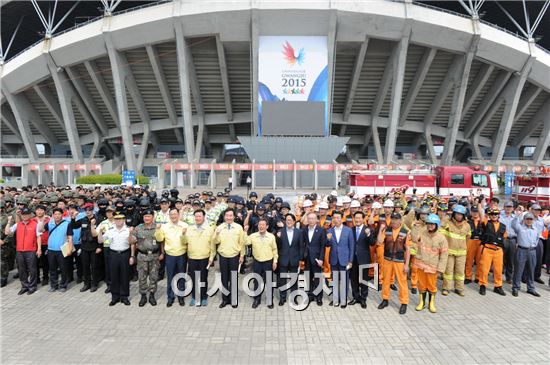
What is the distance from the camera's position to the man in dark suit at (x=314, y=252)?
6.67 meters

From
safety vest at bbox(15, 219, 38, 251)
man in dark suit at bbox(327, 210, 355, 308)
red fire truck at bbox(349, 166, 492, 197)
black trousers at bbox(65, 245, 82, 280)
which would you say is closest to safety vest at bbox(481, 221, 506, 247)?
man in dark suit at bbox(327, 210, 355, 308)

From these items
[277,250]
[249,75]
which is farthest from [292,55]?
[277,250]

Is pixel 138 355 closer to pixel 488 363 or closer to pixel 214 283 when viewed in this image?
pixel 214 283

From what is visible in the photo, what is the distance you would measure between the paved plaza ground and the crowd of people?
1.25 feet

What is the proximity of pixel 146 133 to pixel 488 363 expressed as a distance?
129ft

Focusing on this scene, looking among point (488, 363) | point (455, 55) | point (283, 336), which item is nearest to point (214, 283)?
point (283, 336)

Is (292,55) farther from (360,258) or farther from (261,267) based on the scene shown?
(261,267)

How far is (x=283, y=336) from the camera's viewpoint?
5375 millimetres

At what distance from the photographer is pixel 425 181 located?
22.0m

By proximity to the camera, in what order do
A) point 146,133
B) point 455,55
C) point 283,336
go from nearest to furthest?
1. point 283,336
2. point 455,55
3. point 146,133

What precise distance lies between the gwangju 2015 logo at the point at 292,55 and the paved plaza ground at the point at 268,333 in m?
27.4

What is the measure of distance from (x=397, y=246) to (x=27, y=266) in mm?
7876

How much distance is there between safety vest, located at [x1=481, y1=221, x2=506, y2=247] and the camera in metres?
7.31

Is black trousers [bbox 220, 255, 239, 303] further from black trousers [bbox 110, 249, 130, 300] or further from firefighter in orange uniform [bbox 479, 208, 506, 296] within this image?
firefighter in orange uniform [bbox 479, 208, 506, 296]
